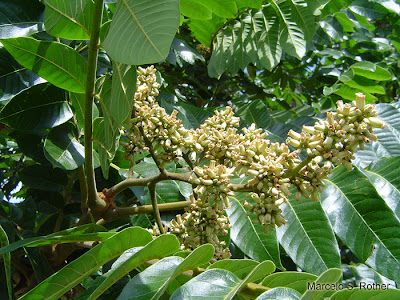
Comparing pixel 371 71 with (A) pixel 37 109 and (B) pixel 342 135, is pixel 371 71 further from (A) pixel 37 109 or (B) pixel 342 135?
(A) pixel 37 109

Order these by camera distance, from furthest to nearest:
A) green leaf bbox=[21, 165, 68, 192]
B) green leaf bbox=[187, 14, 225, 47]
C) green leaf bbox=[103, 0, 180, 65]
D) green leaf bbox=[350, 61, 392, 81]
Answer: green leaf bbox=[187, 14, 225, 47]
green leaf bbox=[350, 61, 392, 81]
green leaf bbox=[21, 165, 68, 192]
green leaf bbox=[103, 0, 180, 65]

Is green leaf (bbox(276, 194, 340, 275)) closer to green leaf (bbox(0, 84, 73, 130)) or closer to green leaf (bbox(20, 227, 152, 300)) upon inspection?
green leaf (bbox(20, 227, 152, 300))

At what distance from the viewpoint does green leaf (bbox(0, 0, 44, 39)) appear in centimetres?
118

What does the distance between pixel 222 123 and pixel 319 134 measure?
12.7 inches

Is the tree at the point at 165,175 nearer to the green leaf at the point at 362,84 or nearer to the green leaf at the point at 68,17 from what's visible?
the green leaf at the point at 68,17

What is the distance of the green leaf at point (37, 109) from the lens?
3.74 feet

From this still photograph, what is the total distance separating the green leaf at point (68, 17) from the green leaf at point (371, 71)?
1.50m

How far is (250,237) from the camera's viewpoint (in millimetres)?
1185

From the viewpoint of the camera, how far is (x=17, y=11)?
47.8 inches

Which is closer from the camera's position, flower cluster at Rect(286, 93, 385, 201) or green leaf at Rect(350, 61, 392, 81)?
flower cluster at Rect(286, 93, 385, 201)

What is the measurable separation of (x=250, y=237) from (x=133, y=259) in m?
0.50

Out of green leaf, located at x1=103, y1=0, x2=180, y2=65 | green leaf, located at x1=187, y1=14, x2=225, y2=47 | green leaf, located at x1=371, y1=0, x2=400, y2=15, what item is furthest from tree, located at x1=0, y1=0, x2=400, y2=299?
green leaf, located at x1=371, y1=0, x2=400, y2=15

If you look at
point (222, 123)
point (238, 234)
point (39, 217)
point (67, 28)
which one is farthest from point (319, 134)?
point (39, 217)

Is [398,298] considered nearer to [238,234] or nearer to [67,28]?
[238,234]
